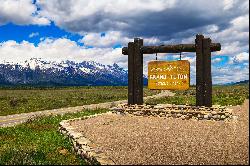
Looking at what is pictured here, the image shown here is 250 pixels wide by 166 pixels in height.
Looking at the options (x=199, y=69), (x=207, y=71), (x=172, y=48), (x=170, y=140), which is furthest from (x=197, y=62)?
(x=170, y=140)

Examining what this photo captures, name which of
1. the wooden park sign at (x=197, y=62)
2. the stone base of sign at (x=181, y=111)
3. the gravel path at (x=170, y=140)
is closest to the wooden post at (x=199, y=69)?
the wooden park sign at (x=197, y=62)

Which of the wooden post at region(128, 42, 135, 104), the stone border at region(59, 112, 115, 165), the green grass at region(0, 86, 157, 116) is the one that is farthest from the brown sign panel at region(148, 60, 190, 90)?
the green grass at region(0, 86, 157, 116)

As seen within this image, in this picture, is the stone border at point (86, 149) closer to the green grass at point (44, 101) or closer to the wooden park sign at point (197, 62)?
the wooden park sign at point (197, 62)

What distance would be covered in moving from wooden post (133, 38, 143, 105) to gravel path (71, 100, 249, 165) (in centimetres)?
457

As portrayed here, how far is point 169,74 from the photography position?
826 inches

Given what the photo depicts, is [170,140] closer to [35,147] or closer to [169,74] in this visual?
[35,147]

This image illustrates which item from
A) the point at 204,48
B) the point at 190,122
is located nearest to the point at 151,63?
the point at 204,48

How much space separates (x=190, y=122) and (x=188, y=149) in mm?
6299

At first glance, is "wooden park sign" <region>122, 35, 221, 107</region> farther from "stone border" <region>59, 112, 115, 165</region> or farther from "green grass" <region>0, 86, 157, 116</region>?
"green grass" <region>0, 86, 157, 116</region>

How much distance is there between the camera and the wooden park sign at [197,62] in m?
19.6

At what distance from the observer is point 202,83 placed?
19.6 meters

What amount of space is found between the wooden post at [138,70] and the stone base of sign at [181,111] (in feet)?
2.73

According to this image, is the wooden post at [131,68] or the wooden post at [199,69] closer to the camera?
the wooden post at [199,69]

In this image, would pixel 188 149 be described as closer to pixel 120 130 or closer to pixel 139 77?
pixel 120 130
